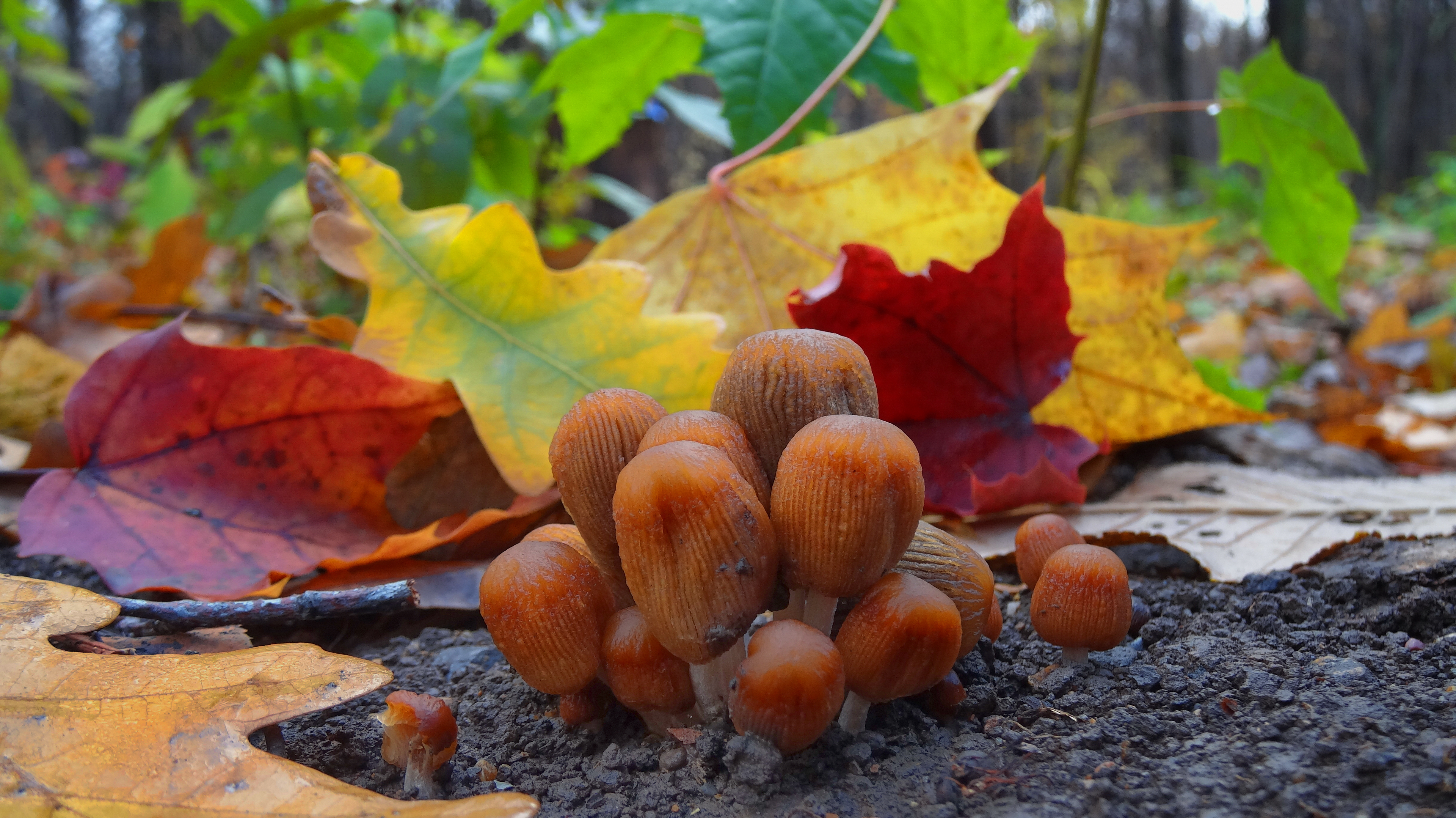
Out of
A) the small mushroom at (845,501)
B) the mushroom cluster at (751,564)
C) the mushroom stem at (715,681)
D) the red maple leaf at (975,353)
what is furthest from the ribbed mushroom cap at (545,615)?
the red maple leaf at (975,353)

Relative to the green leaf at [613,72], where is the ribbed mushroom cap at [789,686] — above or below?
below

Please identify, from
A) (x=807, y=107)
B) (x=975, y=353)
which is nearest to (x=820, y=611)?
(x=975, y=353)

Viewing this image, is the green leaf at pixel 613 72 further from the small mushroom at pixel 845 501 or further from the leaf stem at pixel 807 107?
the small mushroom at pixel 845 501

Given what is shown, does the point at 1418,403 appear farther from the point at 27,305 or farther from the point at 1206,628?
the point at 27,305

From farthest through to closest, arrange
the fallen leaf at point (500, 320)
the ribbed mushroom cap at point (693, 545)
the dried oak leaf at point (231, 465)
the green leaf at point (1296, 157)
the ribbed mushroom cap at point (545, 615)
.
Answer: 1. the green leaf at point (1296, 157)
2. the fallen leaf at point (500, 320)
3. the dried oak leaf at point (231, 465)
4. the ribbed mushroom cap at point (545, 615)
5. the ribbed mushroom cap at point (693, 545)

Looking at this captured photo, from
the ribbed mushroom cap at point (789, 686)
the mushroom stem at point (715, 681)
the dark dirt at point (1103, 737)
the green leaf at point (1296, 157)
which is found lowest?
the dark dirt at point (1103, 737)

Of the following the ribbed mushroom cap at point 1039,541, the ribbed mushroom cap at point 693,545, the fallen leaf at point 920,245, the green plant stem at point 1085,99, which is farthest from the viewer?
the green plant stem at point 1085,99

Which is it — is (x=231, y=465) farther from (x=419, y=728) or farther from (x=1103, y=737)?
(x=1103, y=737)

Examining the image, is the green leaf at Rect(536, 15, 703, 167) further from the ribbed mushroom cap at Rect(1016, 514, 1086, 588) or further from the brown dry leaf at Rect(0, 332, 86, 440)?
the ribbed mushroom cap at Rect(1016, 514, 1086, 588)
